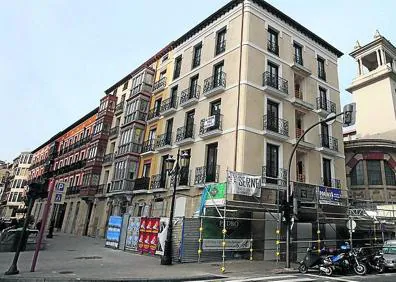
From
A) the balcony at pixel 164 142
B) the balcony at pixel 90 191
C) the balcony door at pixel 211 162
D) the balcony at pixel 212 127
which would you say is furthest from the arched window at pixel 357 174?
the balcony at pixel 90 191

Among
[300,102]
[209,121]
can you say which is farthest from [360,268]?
[300,102]

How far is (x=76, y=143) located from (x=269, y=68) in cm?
2984

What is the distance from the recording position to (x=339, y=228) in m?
20.6

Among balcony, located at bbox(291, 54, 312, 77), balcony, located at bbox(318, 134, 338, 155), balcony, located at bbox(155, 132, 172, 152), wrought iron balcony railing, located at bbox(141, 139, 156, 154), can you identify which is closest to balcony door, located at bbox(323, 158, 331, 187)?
balcony, located at bbox(318, 134, 338, 155)

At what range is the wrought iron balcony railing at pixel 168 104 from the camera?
2415 cm

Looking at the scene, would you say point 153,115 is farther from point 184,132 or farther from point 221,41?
point 221,41

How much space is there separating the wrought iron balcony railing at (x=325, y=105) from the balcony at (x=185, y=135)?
31.5 ft

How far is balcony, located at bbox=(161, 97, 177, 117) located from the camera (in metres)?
23.8

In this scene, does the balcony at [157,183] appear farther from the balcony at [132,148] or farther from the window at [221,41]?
the window at [221,41]

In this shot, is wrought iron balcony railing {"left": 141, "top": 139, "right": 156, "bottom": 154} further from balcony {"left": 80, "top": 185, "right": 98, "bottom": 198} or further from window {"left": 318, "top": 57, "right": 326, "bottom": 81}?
window {"left": 318, "top": 57, "right": 326, "bottom": 81}

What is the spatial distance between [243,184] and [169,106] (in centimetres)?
1161

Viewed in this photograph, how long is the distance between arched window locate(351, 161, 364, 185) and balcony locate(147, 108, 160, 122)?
1686 cm

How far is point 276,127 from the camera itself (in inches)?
787

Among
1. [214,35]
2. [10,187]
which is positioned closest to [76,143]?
[214,35]
